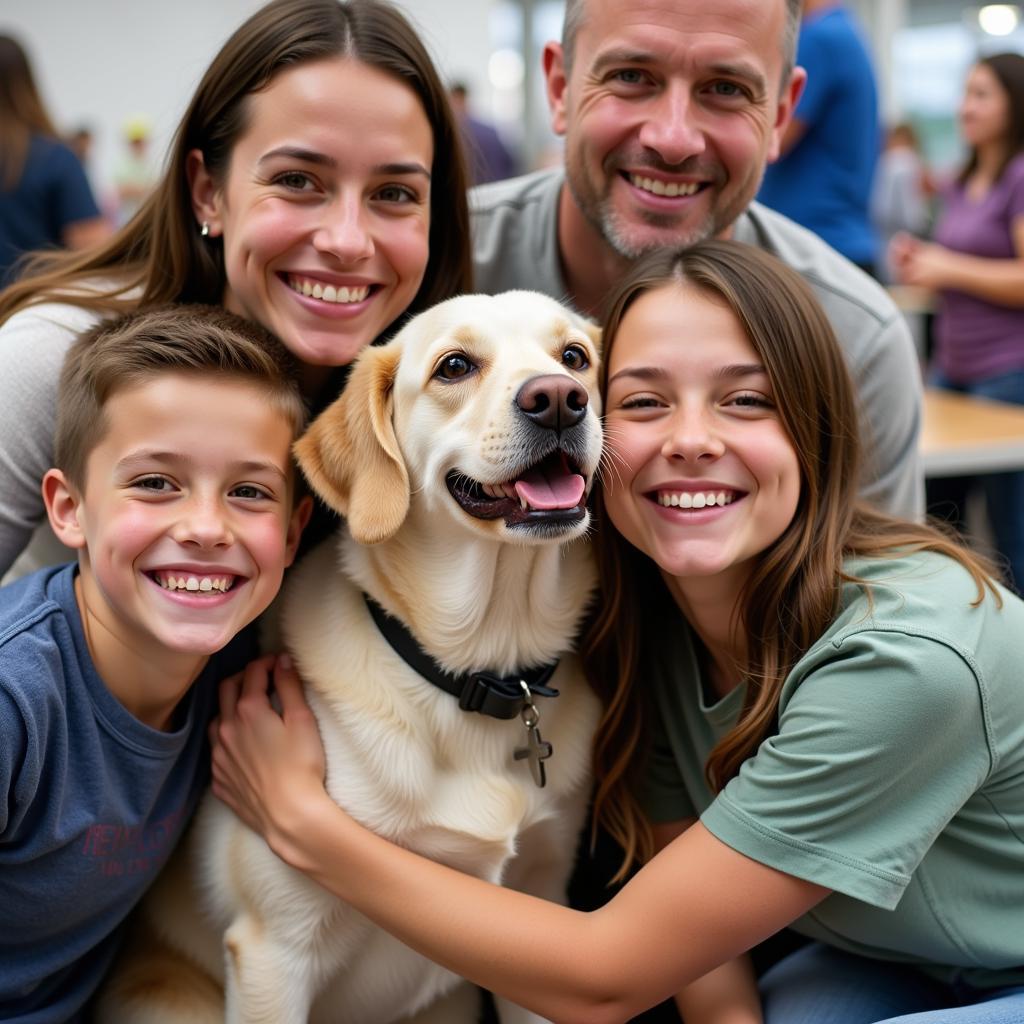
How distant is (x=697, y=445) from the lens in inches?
63.4

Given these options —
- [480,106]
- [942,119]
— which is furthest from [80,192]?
[942,119]

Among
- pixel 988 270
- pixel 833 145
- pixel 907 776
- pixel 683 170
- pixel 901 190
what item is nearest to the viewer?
pixel 907 776

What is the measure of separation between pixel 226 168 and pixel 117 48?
11562mm

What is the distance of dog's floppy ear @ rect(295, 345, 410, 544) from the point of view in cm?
166

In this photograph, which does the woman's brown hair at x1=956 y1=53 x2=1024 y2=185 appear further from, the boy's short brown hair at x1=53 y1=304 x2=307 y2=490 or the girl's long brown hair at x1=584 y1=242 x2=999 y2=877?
the boy's short brown hair at x1=53 y1=304 x2=307 y2=490

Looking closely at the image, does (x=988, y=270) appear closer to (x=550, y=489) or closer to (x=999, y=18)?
(x=550, y=489)

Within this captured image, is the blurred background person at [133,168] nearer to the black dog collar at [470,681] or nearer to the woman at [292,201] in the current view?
the woman at [292,201]

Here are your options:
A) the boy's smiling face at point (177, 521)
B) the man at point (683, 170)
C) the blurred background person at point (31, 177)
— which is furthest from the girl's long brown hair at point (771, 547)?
the blurred background person at point (31, 177)

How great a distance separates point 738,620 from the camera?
1.73 meters

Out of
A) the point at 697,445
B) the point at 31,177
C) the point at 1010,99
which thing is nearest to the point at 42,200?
the point at 31,177

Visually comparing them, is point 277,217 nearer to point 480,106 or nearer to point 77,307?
point 77,307

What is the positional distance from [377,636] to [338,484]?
247 mm

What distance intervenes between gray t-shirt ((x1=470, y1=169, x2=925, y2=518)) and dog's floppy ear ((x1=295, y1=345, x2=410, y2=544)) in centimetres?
74

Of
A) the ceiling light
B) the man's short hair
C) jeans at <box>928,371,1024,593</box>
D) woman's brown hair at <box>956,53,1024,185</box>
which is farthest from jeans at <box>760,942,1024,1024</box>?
the ceiling light
